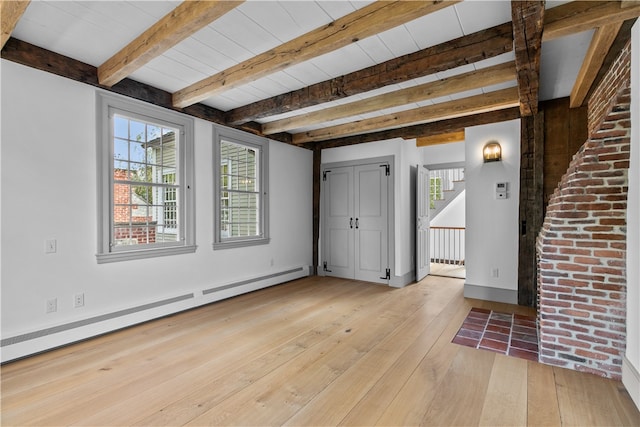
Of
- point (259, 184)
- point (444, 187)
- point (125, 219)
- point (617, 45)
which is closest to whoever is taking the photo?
point (617, 45)

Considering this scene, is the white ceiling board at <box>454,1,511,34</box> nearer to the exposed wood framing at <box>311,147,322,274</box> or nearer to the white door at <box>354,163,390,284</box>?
the white door at <box>354,163,390,284</box>

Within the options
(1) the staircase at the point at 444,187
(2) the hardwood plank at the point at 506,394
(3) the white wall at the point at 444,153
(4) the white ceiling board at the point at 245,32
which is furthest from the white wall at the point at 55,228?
(1) the staircase at the point at 444,187

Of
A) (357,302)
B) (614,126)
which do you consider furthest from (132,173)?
(614,126)

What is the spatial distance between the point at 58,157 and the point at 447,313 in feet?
14.1

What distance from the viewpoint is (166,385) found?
2.21 meters

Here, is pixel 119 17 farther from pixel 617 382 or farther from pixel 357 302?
pixel 617 382

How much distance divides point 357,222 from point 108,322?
148 inches

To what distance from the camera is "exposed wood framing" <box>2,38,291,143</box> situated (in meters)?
2.51

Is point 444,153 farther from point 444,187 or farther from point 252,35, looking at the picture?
point 252,35

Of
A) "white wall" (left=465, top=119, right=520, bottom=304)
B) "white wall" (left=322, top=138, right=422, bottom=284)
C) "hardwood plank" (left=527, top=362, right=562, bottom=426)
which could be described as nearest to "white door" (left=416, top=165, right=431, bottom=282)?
"white wall" (left=322, top=138, right=422, bottom=284)

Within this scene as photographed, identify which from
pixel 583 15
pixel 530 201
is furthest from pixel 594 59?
pixel 530 201

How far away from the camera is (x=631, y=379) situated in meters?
2.04

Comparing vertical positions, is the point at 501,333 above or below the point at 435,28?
below

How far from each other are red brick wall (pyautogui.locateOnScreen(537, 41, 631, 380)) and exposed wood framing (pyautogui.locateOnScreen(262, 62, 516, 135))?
2.82ft
